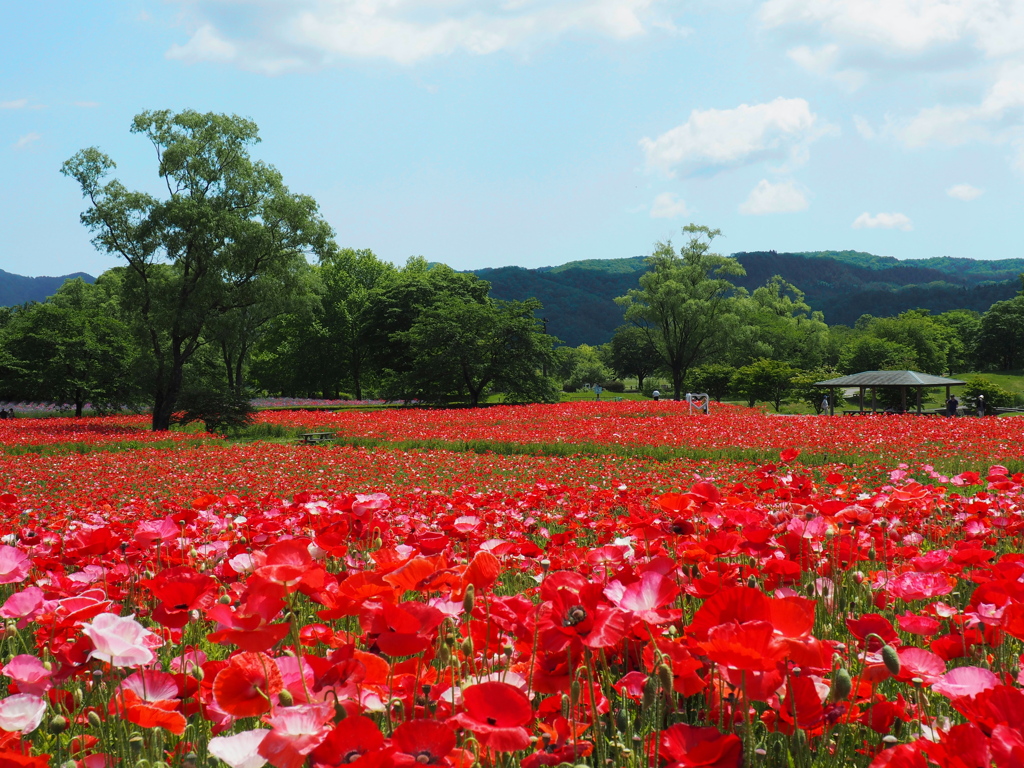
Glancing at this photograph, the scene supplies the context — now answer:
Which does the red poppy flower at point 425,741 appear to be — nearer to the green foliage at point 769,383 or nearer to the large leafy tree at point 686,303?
the green foliage at point 769,383

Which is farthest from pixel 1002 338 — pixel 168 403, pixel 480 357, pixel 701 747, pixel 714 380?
pixel 701 747

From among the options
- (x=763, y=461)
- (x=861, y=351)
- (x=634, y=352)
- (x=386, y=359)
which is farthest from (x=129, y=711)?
(x=634, y=352)

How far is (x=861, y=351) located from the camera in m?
61.8

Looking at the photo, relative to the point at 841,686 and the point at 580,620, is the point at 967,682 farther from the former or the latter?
the point at 580,620

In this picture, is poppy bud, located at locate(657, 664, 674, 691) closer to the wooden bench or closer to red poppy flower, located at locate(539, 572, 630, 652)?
red poppy flower, located at locate(539, 572, 630, 652)

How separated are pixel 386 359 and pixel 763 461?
136 feet

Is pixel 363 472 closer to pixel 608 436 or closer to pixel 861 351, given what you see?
pixel 608 436

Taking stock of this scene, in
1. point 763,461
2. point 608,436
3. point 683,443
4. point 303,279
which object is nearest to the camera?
point 763,461

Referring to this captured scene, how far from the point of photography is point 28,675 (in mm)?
1520

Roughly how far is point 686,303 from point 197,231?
115 ft

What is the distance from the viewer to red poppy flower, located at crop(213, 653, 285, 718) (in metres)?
1.29

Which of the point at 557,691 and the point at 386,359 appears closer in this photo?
the point at 557,691

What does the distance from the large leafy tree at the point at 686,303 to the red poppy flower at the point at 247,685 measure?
50.9 metres

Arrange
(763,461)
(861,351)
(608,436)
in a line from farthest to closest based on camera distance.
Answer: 1. (861,351)
2. (608,436)
3. (763,461)
